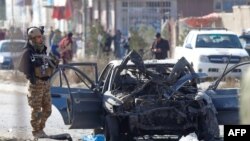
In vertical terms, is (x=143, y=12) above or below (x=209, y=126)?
above

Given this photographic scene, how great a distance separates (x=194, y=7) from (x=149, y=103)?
38.1 m

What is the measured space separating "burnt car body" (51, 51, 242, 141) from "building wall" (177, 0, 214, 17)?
36078 millimetres

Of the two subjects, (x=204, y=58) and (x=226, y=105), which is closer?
(x=226, y=105)

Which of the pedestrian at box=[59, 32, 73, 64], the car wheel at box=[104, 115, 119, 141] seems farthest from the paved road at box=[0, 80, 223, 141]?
the pedestrian at box=[59, 32, 73, 64]

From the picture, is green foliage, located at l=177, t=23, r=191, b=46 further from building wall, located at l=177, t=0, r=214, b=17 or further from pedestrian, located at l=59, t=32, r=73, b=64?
building wall, located at l=177, t=0, r=214, b=17

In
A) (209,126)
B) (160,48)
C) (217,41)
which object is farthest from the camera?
(160,48)

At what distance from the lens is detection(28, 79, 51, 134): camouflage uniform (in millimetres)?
12094

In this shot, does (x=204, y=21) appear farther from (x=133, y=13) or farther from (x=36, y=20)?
(x=36, y=20)

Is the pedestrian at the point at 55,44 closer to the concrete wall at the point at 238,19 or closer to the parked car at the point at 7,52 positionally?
the parked car at the point at 7,52

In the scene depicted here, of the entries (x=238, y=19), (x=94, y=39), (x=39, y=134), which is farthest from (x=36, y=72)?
(x=238, y=19)

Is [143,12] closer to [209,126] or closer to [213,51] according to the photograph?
[213,51]

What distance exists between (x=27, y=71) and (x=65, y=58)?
54.3ft

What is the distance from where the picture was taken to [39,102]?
39.8 ft

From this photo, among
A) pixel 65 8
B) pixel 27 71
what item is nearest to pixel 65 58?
pixel 27 71
